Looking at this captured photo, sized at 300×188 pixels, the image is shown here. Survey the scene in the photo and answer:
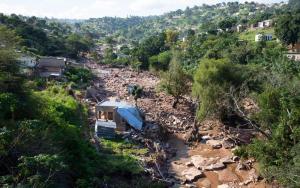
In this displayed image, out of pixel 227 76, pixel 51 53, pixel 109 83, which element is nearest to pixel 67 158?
pixel 227 76

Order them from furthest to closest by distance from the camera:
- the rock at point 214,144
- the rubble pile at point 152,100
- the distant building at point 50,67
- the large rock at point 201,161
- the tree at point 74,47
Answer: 1. the tree at point 74,47
2. the distant building at point 50,67
3. the rubble pile at point 152,100
4. the rock at point 214,144
5. the large rock at point 201,161

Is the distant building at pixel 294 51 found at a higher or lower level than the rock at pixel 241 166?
higher

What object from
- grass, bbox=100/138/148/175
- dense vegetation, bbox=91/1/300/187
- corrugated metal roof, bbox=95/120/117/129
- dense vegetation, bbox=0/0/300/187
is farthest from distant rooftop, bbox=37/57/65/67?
grass, bbox=100/138/148/175

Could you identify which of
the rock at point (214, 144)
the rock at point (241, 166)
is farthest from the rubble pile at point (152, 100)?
the rock at point (241, 166)

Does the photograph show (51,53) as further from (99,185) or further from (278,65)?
(99,185)

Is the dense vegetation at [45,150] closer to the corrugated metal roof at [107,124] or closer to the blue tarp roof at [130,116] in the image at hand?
the corrugated metal roof at [107,124]

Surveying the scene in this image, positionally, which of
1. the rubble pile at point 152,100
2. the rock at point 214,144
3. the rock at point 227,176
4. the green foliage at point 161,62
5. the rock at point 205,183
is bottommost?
the rock at point 205,183


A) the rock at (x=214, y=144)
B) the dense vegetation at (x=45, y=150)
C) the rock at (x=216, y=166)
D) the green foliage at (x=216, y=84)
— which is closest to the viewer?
the dense vegetation at (x=45, y=150)
